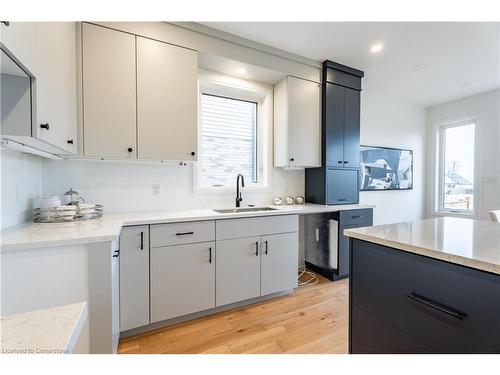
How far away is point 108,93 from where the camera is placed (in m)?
1.74

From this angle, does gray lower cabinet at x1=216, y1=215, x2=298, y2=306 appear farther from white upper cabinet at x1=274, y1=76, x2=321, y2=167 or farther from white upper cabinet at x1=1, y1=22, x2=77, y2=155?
white upper cabinet at x1=1, y1=22, x2=77, y2=155

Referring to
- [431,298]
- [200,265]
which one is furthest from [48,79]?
[431,298]

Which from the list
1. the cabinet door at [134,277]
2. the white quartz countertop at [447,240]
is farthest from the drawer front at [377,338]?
the cabinet door at [134,277]

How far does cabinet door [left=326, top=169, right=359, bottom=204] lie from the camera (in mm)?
2793

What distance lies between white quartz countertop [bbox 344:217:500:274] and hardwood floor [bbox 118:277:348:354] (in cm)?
102

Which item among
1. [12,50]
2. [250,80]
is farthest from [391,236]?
[250,80]

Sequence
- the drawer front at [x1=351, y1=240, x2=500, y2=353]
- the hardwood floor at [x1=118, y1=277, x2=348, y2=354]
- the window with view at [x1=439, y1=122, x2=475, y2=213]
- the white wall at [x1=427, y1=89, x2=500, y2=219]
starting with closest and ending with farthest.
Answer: the drawer front at [x1=351, y1=240, x2=500, y2=353]
the hardwood floor at [x1=118, y1=277, x2=348, y2=354]
the white wall at [x1=427, y1=89, x2=500, y2=219]
the window with view at [x1=439, y1=122, x2=475, y2=213]

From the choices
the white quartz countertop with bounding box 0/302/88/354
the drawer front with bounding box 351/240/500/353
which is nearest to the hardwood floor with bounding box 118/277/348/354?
the drawer front with bounding box 351/240/500/353

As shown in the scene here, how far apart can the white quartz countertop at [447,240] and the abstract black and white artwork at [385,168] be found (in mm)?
2375

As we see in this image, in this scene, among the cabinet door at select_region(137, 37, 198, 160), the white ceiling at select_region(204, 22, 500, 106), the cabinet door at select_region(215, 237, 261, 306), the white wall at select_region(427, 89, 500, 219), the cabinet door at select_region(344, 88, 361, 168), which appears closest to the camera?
the cabinet door at select_region(137, 37, 198, 160)

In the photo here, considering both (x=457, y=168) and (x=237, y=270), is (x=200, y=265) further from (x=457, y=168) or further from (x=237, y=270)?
(x=457, y=168)

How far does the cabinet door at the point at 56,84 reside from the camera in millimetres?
1111

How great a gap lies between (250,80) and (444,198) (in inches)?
163
